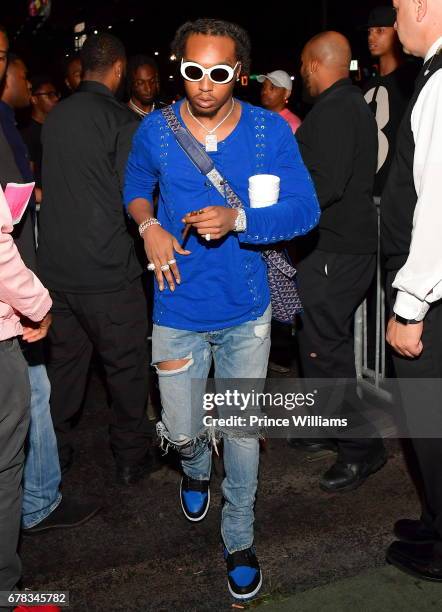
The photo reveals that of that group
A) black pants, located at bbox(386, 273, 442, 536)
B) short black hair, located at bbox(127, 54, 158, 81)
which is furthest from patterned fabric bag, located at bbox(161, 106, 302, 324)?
short black hair, located at bbox(127, 54, 158, 81)

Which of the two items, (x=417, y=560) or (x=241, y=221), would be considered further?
(x=417, y=560)

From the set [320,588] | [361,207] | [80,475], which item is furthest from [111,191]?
[320,588]

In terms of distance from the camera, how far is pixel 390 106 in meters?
4.85

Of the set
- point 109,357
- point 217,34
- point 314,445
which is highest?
point 217,34

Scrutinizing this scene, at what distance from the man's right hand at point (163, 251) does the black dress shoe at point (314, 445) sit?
6.53ft

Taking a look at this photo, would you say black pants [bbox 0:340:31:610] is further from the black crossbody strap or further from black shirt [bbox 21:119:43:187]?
black shirt [bbox 21:119:43:187]

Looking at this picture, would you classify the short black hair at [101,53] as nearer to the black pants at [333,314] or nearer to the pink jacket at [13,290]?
the black pants at [333,314]

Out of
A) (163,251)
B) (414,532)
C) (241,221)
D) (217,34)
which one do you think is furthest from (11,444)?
(414,532)

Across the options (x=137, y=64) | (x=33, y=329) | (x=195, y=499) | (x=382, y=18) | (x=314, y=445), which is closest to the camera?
(x=33, y=329)

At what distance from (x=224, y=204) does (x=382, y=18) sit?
126 inches

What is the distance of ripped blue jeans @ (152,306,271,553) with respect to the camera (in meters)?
3.02

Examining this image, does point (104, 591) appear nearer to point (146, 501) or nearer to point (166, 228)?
point (146, 501)

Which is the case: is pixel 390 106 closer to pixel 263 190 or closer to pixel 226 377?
pixel 263 190

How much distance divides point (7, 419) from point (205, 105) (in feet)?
5.07
